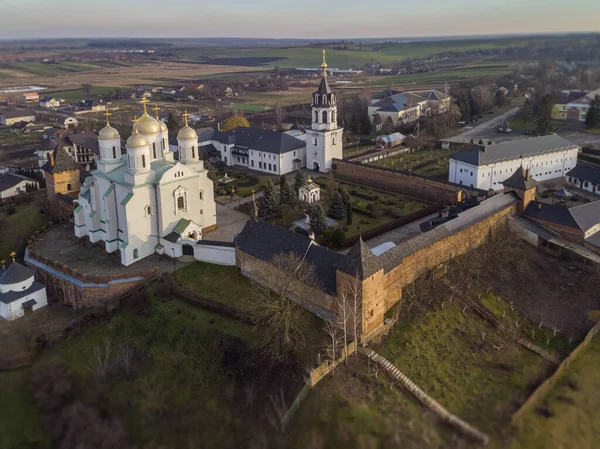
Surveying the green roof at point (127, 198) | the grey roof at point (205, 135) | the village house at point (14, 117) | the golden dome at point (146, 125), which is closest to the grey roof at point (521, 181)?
the golden dome at point (146, 125)

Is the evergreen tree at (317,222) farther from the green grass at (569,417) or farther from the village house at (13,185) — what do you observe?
the village house at (13,185)

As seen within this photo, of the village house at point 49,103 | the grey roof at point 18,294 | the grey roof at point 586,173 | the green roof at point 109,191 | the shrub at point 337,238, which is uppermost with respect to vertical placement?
the village house at point 49,103

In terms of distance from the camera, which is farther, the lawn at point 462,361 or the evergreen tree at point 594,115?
the evergreen tree at point 594,115

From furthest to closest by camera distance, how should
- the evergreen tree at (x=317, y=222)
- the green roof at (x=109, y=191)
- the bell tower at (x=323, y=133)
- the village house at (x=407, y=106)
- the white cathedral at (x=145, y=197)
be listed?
the village house at (x=407, y=106), the bell tower at (x=323, y=133), the evergreen tree at (x=317, y=222), the green roof at (x=109, y=191), the white cathedral at (x=145, y=197)

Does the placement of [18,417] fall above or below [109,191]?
below

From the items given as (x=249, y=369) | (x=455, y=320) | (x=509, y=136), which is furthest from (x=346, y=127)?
(x=249, y=369)

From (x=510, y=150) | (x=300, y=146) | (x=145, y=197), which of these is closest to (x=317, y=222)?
(x=145, y=197)

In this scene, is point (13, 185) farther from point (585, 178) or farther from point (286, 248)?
point (585, 178)
